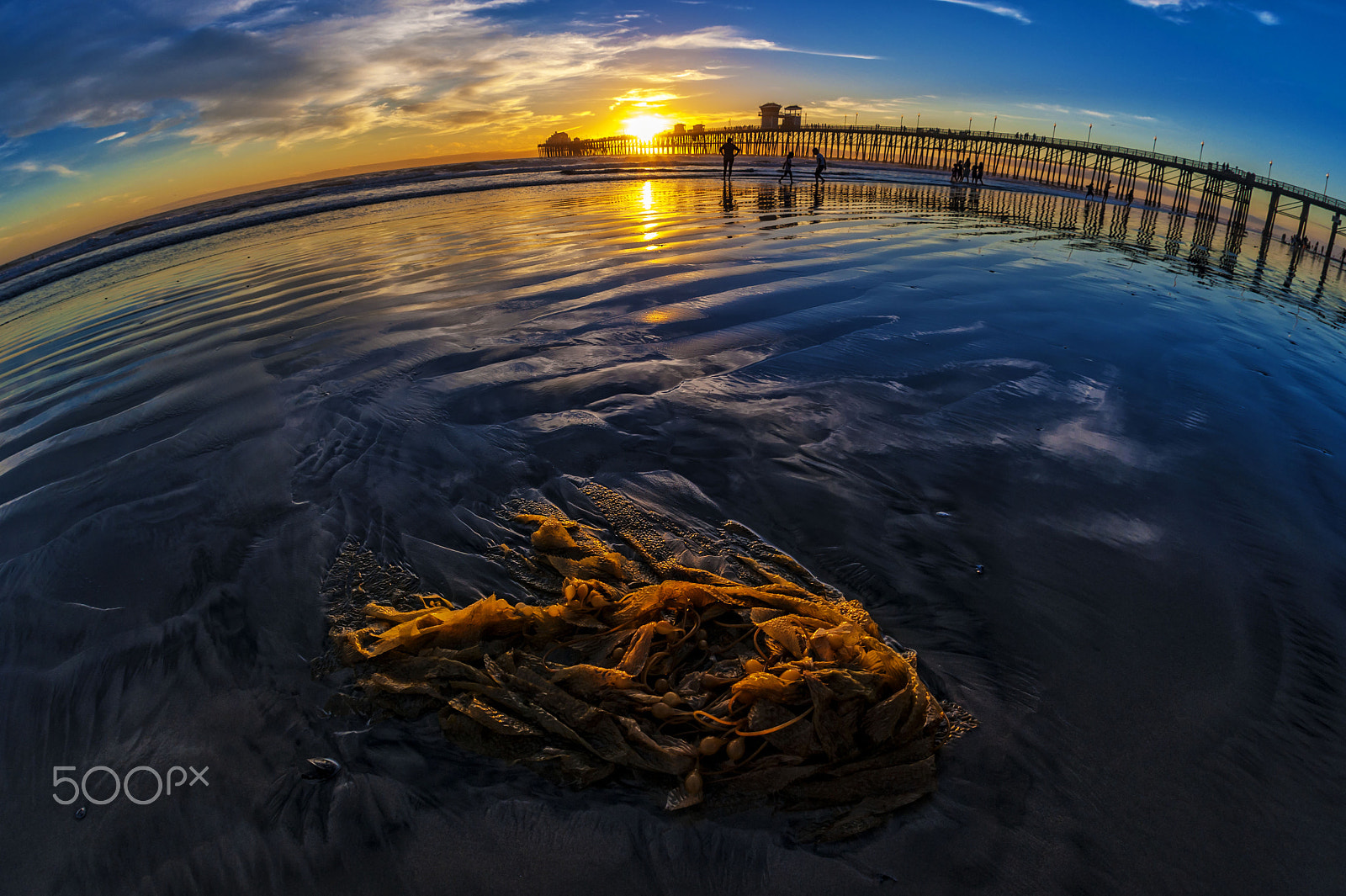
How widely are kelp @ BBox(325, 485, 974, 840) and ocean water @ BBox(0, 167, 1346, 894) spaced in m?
0.12

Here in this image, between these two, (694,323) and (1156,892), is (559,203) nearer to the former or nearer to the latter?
(694,323)

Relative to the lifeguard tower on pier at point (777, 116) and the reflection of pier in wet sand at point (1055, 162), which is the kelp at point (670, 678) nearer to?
the reflection of pier in wet sand at point (1055, 162)

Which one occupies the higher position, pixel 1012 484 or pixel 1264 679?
pixel 1012 484

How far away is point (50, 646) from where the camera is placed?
9.93 ft

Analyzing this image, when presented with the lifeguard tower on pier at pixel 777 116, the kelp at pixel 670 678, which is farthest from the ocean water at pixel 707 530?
the lifeguard tower on pier at pixel 777 116

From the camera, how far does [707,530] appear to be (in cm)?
368

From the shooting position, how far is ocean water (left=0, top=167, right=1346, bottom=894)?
6.73 ft

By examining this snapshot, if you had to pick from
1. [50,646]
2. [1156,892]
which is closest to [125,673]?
[50,646]

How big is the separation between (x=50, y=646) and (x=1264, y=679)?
622 cm

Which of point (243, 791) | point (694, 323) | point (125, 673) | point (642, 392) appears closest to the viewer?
point (243, 791)

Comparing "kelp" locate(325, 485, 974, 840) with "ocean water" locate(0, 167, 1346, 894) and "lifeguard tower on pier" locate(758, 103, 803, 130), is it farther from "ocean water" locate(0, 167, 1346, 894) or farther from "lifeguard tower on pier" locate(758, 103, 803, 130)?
"lifeguard tower on pier" locate(758, 103, 803, 130)

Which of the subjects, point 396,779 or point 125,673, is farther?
point 125,673

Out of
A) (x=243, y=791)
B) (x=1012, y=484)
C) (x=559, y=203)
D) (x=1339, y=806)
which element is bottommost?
(x=1339, y=806)

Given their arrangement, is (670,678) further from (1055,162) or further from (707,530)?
(1055,162)
